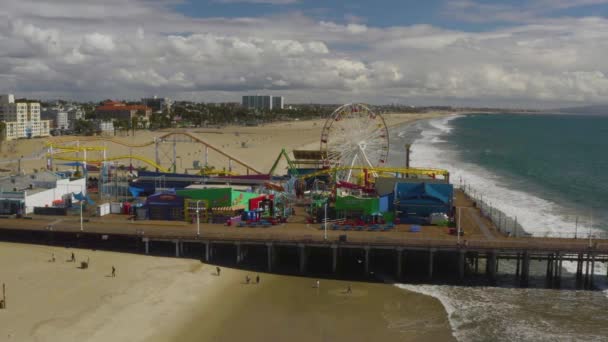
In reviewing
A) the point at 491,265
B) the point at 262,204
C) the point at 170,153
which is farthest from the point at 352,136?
the point at 170,153

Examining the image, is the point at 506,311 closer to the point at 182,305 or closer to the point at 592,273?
the point at 592,273

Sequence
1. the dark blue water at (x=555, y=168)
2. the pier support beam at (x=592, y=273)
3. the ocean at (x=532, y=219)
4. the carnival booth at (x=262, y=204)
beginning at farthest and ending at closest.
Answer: the dark blue water at (x=555, y=168) < the carnival booth at (x=262, y=204) < the pier support beam at (x=592, y=273) < the ocean at (x=532, y=219)

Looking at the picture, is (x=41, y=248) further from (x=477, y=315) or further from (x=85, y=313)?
(x=477, y=315)

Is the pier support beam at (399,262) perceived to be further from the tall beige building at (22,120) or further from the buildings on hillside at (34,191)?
the tall beige building at (22,120)

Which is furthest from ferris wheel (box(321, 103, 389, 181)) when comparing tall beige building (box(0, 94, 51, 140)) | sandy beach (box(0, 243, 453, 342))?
tall beige building (box(0, 94, 51, 140))

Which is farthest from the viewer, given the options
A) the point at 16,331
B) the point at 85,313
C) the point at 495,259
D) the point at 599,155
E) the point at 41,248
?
the point at 599,155

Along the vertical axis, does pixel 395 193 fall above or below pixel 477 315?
above

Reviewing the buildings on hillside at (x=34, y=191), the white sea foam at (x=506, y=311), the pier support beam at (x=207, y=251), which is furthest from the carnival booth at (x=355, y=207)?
the buildings on hillside at (x=34, y=191)

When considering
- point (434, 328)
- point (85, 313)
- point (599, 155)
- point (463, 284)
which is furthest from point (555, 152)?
point (85, 313)
